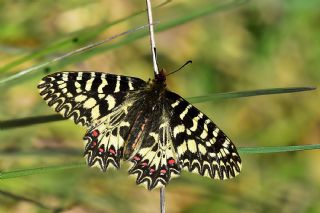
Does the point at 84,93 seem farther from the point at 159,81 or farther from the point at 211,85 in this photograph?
the point at 211,85

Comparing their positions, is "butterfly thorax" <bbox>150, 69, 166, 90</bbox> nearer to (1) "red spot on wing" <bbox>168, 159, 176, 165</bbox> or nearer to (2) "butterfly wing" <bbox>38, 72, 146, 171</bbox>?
(2) "butterfly wing" <bbox>38, 72, 146, 171</bbox>

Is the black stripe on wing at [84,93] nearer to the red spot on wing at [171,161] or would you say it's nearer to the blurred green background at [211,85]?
the red spot on wing at [171,161]

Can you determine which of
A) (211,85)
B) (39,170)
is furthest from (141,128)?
(211,85)

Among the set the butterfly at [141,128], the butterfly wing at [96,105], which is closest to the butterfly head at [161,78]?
the butterfly at [141,128]

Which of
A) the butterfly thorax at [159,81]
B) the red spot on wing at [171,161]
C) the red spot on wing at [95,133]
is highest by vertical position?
the butterfly thorax at [159,81]

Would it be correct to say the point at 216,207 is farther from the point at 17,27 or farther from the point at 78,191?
the point at 17,27

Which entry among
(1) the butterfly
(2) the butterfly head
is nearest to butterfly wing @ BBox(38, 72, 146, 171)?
(1) the butterfly

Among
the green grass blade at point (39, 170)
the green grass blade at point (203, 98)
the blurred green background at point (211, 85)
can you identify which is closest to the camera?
the green grass blade at point (39, 170)

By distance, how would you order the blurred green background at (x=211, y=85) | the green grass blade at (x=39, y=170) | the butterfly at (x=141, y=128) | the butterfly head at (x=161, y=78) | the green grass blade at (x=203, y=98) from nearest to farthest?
the green grass blade at (x=39, y=170) < the green grass blade at (x=203, y=98) < the butterfly at (x=141, y=128) < the butterfly head at (x=161, y=78) < the blurred green background at (x=211, y=85)
